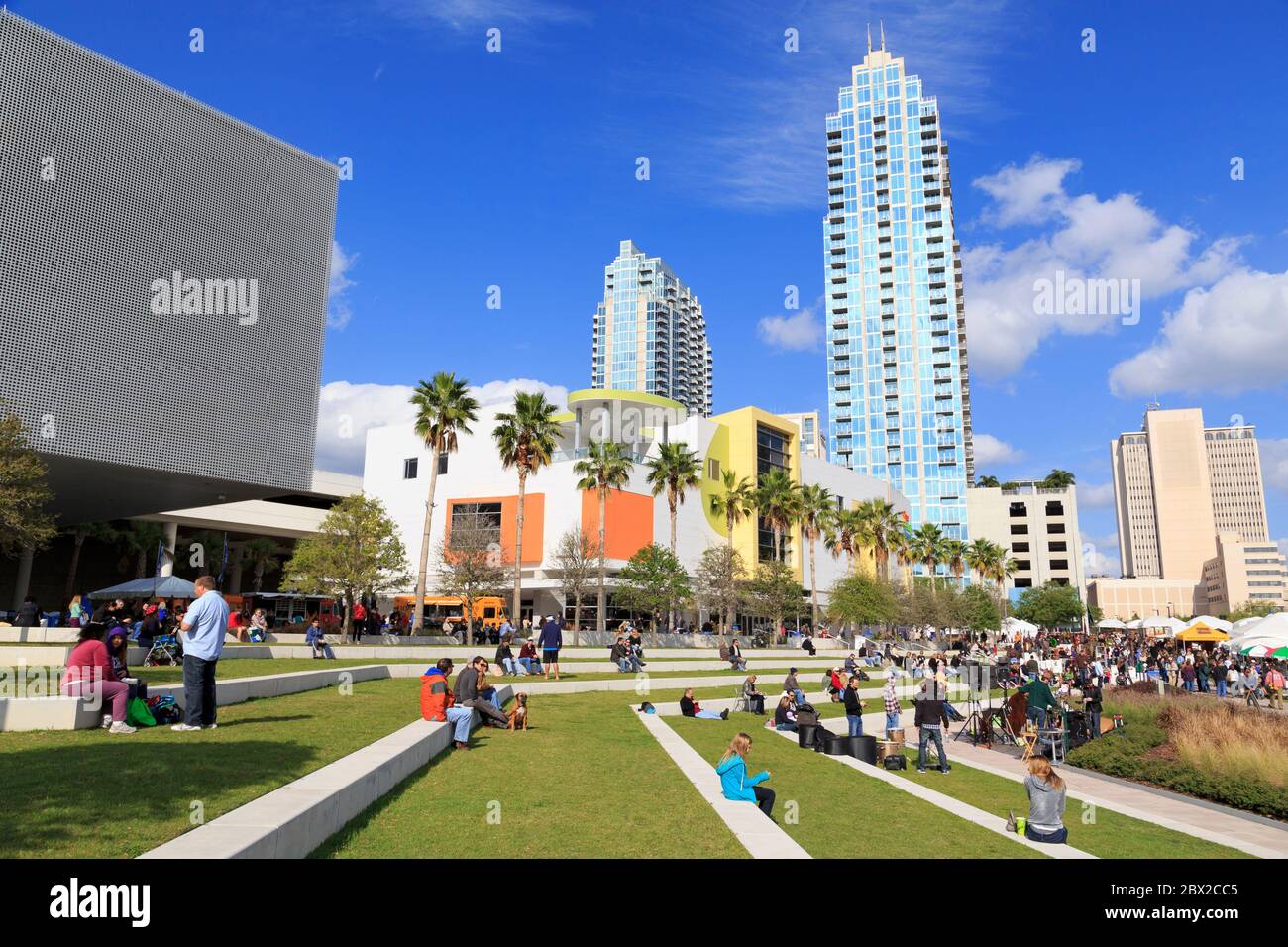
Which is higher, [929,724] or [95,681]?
[95,681]

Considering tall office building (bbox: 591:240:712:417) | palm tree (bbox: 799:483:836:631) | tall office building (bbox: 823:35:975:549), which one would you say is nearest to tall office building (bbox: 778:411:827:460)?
tall office building (bbox: 823:35:975:549)

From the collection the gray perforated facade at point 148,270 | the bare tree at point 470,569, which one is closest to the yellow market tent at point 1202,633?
the bare tree at point 470,569

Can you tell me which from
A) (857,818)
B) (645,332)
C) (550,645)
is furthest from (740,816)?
(645,332)

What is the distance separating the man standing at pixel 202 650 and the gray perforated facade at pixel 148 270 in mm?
26212

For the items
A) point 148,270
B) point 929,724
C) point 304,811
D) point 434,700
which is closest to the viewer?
point 304,811

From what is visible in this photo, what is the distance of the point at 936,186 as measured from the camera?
125 metres

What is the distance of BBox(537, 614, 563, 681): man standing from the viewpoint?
77.7ft

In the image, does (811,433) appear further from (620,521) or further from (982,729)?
(982,729)

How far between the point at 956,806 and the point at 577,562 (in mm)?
39322

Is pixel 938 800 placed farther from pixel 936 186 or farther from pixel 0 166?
pixel 936 186

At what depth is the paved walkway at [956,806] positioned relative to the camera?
8737 mm

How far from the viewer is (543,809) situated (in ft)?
27.5

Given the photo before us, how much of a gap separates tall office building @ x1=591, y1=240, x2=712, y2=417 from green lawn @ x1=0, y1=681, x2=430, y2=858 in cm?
17299
